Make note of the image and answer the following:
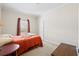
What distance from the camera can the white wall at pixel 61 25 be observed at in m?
1.65

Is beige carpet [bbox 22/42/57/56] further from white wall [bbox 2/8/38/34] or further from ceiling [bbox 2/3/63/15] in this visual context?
ceiling [bbox 2/3/63/15]

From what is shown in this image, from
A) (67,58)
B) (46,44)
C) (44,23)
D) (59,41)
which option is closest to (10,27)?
(44,23)

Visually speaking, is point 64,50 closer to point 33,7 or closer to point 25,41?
point 25,41

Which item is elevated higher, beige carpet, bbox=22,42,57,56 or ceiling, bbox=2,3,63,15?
ceiling, bbox=2,3,63,15

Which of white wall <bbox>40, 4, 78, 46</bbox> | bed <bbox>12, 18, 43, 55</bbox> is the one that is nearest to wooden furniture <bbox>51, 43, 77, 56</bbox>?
white wall <bbox>40, 4, 78, 46</bbox>

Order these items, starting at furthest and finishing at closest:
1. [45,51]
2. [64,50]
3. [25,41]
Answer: [25,41] → [45,51] → [64,50]

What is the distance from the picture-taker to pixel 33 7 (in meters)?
1.60

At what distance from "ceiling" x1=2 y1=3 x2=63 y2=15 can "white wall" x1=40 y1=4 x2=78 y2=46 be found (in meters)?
0.13

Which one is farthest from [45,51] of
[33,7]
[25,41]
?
[33,7]

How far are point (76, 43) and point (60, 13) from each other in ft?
2.05

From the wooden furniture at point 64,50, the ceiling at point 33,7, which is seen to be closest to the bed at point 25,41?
the ceiling at point 33,7

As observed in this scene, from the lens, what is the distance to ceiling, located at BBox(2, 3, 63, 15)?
150 cm

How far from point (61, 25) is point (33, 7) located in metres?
0.63

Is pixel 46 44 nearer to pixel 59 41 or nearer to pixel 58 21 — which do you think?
pixel 59 41
